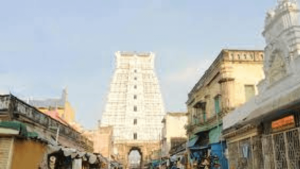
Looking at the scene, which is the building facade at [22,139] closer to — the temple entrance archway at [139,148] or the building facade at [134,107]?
the temple entrance archway at [139,148]

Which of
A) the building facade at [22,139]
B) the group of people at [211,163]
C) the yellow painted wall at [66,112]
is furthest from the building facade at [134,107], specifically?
the building facade at [22,139]

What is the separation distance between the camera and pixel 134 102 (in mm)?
70812

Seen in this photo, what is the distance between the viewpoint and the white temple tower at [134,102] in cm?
6688

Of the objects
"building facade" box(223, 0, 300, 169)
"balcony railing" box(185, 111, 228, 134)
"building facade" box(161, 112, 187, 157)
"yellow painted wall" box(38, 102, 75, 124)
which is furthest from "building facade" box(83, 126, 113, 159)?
"building facade" box(223, 0, 300, 169)

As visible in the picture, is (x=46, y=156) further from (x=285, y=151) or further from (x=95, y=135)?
(x=95, y=135)

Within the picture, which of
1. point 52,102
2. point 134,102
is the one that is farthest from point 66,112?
point 134,102

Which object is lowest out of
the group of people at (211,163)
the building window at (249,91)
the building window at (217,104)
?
the group of people at (211,163)

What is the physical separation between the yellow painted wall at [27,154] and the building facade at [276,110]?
805 centimetres

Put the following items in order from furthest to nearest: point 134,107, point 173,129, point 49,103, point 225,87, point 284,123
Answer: point 134,107 → point 173,129 → point 49,103 → point 225,87 → point 284,123

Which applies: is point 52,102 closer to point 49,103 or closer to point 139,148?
point 49,103

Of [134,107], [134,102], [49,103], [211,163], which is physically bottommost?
[211,163]

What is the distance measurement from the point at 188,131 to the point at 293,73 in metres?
19.2

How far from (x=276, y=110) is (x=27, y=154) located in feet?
28.0

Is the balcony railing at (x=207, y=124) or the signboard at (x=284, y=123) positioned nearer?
the signboard at (x=284, y=123)
